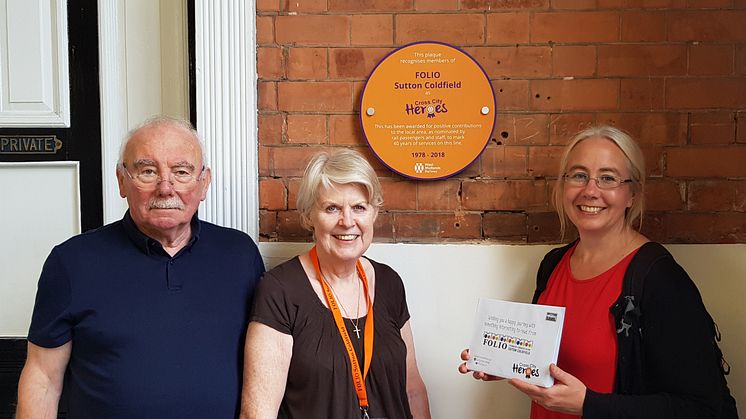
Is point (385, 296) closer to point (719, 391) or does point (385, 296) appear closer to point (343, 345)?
point (343, 345)

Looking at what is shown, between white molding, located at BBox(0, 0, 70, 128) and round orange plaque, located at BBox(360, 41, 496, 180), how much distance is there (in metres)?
1.09

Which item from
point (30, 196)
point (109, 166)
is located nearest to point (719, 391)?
point (109, 166)

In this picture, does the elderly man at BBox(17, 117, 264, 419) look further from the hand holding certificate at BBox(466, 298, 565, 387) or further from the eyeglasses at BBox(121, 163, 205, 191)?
the hand holding certificate at BBox(466, 298, 565, 387)

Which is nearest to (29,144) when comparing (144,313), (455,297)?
(144,313)

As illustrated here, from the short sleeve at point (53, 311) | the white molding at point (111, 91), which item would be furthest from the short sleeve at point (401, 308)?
the white molding at point (111, 91)

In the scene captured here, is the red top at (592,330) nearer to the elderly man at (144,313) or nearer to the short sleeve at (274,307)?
the short sleeve at (274,307)

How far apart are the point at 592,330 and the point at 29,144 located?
1996 millimetres

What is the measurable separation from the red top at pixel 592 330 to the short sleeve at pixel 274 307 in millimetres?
780

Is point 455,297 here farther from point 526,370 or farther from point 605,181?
point 605,181

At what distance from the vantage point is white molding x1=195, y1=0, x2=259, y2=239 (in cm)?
207

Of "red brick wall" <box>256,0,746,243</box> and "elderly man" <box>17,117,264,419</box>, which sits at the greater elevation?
"red brick wall" <box>256,0,746,243</box>

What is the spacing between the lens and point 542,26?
82.4 inches

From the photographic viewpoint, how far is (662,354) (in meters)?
1.57

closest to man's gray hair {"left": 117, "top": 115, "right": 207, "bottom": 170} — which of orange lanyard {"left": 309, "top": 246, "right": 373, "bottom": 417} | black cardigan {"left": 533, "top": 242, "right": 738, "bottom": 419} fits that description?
orange lanyard {"left": 309, "top": 246, "right": 373, "bottom": 417}
